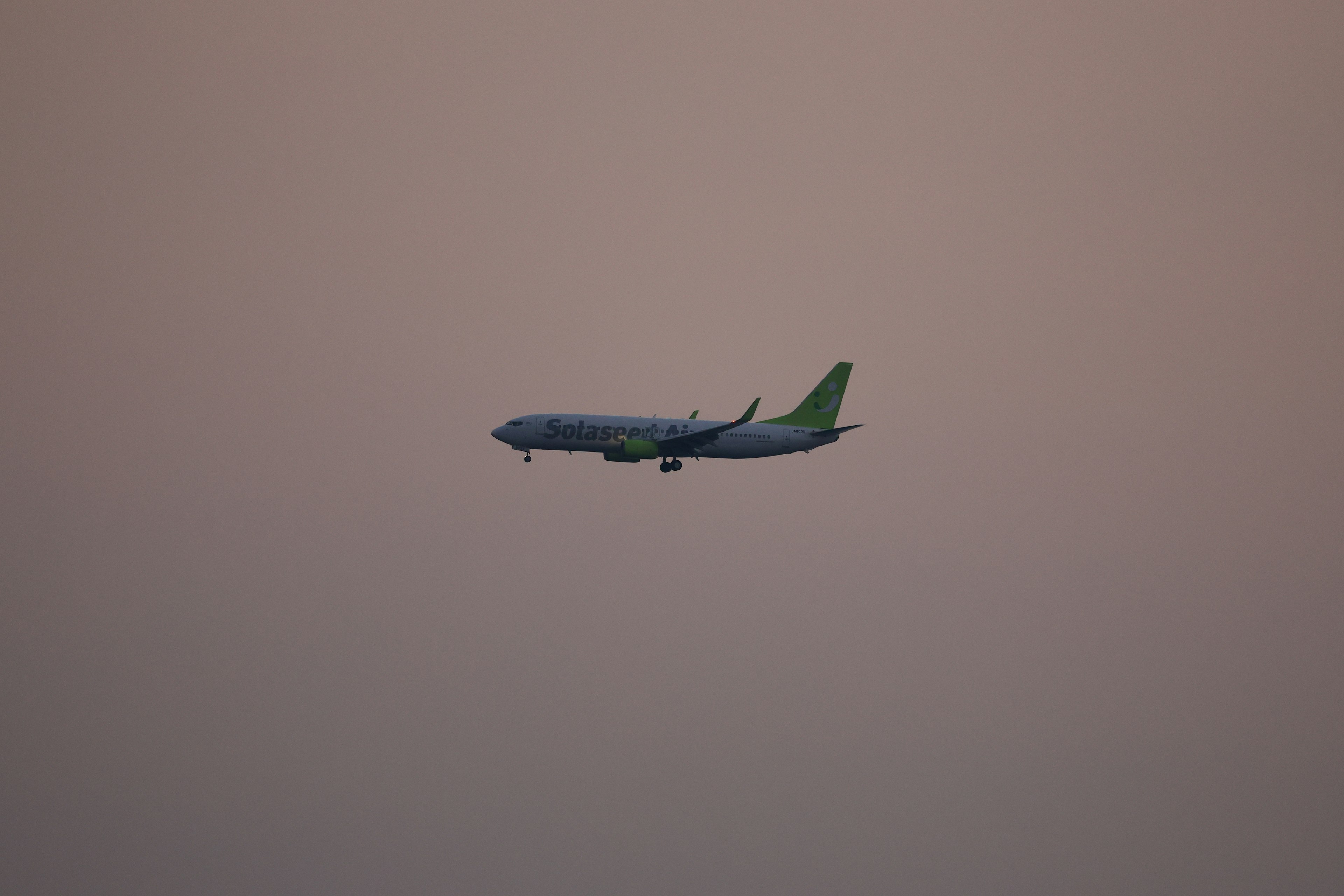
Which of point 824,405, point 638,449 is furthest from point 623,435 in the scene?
point 824,405

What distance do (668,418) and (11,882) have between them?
386 feet

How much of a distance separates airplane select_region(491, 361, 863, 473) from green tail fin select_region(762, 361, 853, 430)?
2.25 m

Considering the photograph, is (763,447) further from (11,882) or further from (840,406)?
(11,882)

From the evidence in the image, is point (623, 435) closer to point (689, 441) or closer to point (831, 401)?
point (689, 441)

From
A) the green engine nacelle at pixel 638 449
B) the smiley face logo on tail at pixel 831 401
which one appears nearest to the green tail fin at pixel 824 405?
the smiley face logo on tail at pixel 831 401

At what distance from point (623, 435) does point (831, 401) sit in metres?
19.9

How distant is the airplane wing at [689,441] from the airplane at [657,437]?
6 cm

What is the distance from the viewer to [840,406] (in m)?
119

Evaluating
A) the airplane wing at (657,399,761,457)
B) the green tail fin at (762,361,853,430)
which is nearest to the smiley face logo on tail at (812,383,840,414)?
the green tail fin at (762,361,853,430)

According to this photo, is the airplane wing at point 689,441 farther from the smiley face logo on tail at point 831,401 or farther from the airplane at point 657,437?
the smiley face logo on tail at point 831,401

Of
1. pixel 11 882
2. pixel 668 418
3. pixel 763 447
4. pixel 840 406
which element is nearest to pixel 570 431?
pixel 668 418

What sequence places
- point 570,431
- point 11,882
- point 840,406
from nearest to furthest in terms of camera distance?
point 570,431 → point 840,406 → point 11,882

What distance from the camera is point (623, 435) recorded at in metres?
111

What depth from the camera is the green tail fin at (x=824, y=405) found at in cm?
11712
